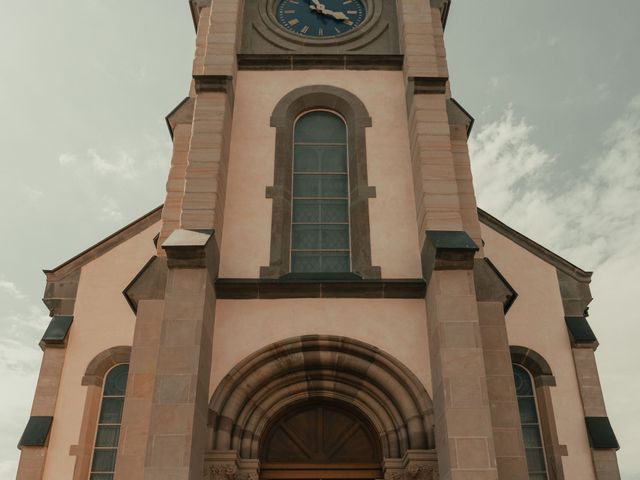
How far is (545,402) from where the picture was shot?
12906 mm

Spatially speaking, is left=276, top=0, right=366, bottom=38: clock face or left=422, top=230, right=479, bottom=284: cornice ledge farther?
left=276, top=0, right=366, bottom=38: clock face

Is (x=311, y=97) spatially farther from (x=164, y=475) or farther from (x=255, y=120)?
(x=164, y=475)

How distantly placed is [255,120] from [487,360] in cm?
619

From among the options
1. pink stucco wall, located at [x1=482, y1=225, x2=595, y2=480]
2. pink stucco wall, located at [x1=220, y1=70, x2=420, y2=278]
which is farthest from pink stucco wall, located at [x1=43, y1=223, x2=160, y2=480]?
pink stucco wall, located at [x1=482, y1=225, x2=595, y2=480]

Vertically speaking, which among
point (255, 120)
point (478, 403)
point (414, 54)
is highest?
point (414, 54)

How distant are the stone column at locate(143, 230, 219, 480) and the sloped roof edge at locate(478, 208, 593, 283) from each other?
22.9ft

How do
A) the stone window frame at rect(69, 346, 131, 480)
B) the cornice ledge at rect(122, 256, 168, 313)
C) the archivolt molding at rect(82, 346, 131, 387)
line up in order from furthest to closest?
the archivolt molding at rect(82, 346, 131, 387) → the stone window frame at rect(69, 346, 131, 480) → the cornice ledge at rect(122, 256, 168, 313)

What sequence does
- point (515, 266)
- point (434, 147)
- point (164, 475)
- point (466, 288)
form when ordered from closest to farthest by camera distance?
point (164, 475) < point (466, 288) < point (434, 147) < point (515, 266)

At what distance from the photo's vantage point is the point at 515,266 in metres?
14.4

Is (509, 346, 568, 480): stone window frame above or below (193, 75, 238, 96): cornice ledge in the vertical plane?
below

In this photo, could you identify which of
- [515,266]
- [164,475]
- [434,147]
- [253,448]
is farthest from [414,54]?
[164,475]

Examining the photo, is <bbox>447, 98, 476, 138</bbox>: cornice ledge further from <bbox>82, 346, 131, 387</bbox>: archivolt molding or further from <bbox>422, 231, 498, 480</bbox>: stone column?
<bbox>82, 346, 131, 387</bbox>: archivolt molding

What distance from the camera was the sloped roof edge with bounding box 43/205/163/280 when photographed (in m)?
14.5

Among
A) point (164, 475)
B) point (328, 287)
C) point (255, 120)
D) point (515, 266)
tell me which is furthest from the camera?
point (515, 266)
